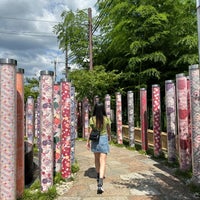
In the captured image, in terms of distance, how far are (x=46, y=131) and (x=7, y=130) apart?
41.4 inches

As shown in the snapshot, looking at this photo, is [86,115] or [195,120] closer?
[195,120]

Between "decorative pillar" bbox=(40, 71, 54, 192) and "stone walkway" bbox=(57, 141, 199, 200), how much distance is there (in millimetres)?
430

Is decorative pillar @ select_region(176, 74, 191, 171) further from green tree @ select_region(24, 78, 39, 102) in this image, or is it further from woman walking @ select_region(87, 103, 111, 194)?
green tree @ select_region(24, 78, 39, 102)

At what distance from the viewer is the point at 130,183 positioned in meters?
5.57

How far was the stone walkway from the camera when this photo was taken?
480 centimetres

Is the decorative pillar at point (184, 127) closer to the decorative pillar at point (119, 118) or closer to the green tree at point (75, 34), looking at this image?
the decorative pillar at point (119, 118)

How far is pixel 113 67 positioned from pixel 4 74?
1139 cm

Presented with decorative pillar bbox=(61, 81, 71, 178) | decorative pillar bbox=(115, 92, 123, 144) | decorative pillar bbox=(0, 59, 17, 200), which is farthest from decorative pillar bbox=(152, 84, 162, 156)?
decorative pillar bbox=(0, 59, 17, 200)

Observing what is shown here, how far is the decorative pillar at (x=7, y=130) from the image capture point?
3.97 metres

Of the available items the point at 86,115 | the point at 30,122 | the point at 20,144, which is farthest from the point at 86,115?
the point at 20,144

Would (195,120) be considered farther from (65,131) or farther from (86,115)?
(86,115)

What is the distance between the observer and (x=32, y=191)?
5020mm

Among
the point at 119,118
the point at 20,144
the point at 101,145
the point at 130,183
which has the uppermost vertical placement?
the point at 119,118

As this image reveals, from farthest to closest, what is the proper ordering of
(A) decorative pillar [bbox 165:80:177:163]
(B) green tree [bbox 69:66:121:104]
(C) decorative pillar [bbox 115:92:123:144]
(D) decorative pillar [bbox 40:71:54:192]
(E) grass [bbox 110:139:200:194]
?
(B) green tree [bbox 69:66:121:104]
(C) decorative pillar [bbox 115:92:123:144]
(A) decorative pillar [bbox 165:80:177:163]
(E) grass [bbox 110:139:200:194]
(D) decorative pillar [bbox 40:71:54:192]
